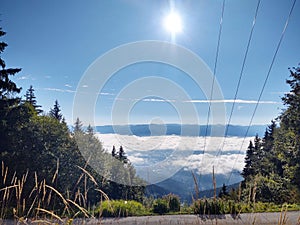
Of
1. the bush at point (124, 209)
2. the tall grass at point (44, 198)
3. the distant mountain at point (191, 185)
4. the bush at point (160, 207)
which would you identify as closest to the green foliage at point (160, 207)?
the bush at point (160, 207)

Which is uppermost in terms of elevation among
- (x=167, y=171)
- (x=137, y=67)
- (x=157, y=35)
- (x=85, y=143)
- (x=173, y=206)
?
(x=157, y=35)

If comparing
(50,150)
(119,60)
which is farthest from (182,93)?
(50,150)

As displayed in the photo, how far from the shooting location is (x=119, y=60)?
12.9 metres

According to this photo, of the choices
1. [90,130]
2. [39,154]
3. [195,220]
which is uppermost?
[90,130]

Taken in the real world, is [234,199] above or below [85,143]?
below

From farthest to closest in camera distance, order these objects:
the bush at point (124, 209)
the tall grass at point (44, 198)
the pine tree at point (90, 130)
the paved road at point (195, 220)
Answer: the pine tree at point (90, 130) < the bush at point (124, 209) < the paved road at point (195, 220) < the tall grass at point (44, 198)

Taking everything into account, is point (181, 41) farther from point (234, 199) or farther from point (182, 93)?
point (234, 199)

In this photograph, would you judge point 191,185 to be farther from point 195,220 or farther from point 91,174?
point 91,174

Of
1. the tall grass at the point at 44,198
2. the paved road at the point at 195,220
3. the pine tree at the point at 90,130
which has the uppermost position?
the pine tree at the point at 90,130

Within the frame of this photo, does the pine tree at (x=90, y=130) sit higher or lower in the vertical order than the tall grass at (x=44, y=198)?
higher

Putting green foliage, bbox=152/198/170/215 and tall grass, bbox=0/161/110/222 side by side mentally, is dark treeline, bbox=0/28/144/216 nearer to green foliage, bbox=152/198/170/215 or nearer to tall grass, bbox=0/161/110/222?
green foliage, bbox=152/198/170/215

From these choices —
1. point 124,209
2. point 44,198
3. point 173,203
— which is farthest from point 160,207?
point 44,198

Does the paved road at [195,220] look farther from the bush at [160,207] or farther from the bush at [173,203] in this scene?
the bush at [173,203]

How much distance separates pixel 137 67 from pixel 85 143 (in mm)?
22743
